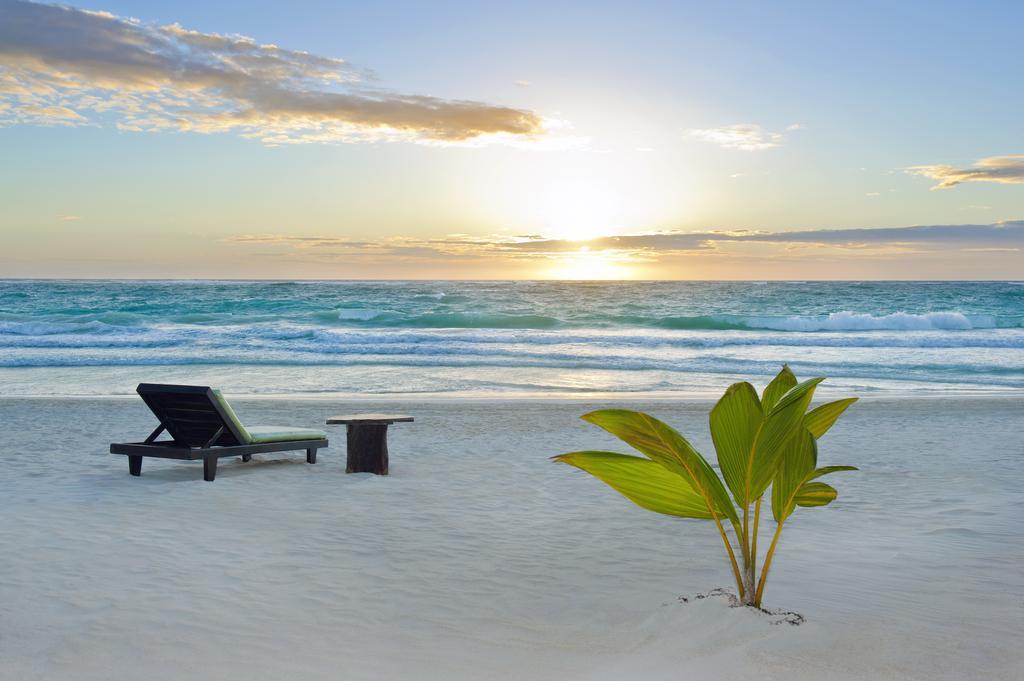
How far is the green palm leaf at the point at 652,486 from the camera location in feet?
12.4

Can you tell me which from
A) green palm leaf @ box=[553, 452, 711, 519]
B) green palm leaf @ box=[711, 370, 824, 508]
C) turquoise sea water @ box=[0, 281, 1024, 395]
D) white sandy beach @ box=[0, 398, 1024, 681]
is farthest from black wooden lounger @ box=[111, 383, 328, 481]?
turquoise sea water @ box=[0, 281, 1024, 395]

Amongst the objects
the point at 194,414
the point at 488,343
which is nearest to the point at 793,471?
the point at 194,414

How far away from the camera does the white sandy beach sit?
3.67 metres

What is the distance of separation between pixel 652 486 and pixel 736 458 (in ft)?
1.36

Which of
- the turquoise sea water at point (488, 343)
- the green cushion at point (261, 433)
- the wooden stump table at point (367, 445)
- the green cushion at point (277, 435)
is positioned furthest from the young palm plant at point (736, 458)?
the turquoise sea water at point (488, 343)

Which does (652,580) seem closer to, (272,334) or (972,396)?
(972,396)

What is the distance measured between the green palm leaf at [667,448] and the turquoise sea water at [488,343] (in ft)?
41.6

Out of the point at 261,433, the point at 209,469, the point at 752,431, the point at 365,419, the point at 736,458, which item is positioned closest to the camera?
the point at 752,431

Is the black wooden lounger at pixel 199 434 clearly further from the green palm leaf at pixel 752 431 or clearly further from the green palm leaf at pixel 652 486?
the green palm leaf at pixel 752 431

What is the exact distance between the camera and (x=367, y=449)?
8281mm

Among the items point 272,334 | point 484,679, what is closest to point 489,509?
point 484,679

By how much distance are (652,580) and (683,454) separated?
1.57m

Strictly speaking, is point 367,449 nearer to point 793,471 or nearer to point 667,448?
point 667,448

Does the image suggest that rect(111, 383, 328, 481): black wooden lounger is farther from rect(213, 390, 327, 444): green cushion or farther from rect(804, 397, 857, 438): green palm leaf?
rect(804, 397, 857, 438): green palm leaf
